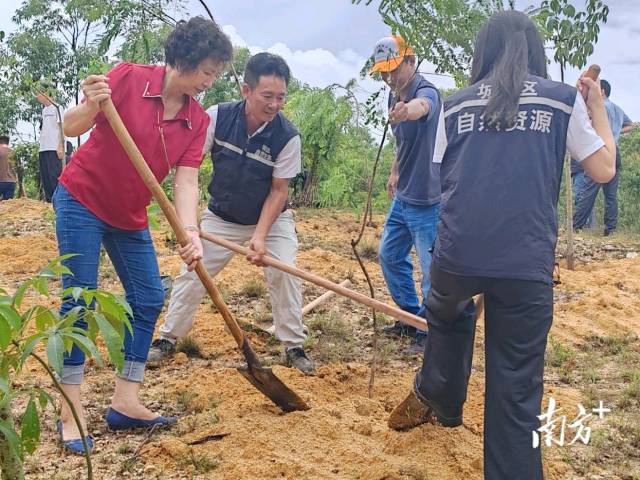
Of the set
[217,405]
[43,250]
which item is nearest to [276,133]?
[217,405]

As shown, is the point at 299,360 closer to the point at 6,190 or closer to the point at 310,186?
the point at 310,186

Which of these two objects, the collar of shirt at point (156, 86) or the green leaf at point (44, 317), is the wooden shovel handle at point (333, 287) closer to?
the collar of shirt at point (156, 86)

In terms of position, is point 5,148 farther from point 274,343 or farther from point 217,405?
point 217,405

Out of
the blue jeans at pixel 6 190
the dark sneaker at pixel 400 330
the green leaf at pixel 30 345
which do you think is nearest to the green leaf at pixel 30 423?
the green leaf at pixel 30 345

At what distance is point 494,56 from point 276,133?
5.37 ft

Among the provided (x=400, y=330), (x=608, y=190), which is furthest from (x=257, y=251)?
(x=608, y=190)

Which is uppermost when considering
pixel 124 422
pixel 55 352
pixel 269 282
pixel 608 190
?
pixel 608 190

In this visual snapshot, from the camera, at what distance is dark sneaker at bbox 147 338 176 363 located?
13.9 feet

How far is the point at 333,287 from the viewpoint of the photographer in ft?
11.8

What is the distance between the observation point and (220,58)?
2951mm

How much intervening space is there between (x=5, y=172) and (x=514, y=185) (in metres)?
12.1

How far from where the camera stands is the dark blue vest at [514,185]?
2.41 m

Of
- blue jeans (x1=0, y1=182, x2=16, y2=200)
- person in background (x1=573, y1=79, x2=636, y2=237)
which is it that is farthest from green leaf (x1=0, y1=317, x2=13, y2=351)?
blue jeans (x1=0, y1=182, x2=16, y2=200)

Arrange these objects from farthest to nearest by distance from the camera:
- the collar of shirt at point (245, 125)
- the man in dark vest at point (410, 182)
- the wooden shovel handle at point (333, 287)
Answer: the man in dark vest at point (410, 182)
the collar of shirt at point (245, 125)
the wooden shovel handle at point (333, 287)
